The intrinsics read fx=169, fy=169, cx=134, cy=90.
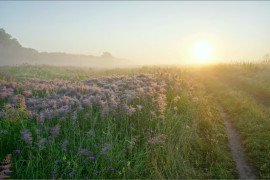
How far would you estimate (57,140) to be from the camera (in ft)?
13.5

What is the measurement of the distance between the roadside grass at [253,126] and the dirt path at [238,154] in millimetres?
162

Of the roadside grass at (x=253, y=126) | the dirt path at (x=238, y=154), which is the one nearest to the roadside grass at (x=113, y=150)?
the dirt path at (x=238, y=154)

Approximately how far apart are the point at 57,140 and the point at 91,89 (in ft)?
11.2

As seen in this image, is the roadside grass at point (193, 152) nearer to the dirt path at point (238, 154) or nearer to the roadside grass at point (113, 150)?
the roadside grass at point (113, 150)

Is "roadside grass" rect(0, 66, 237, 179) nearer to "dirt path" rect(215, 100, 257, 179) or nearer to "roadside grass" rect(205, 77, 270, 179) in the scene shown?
"dirt path" rect(215, 100, 257, 179)

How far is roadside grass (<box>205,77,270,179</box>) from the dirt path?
0.16m

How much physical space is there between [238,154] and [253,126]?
2020mm

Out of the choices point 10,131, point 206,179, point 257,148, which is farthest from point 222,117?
point 10,131

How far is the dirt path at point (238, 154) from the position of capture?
4463 millimetres

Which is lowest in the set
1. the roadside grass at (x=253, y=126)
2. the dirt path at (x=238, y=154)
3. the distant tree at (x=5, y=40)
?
the dirt path at (x=238, y=154)

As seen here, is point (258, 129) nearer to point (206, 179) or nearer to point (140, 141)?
point (206, 179)

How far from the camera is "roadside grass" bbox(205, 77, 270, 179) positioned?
489 cm

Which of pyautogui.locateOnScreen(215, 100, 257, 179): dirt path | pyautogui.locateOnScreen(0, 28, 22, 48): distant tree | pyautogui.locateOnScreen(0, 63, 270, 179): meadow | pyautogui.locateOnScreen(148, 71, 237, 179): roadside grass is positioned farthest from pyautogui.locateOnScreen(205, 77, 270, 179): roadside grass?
pyautogui.locateOnScreen(0, 28, 22, 48): distant tree

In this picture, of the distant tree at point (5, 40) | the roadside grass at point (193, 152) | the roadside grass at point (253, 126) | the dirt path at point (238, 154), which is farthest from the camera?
the distant tree at point (5, 40)
